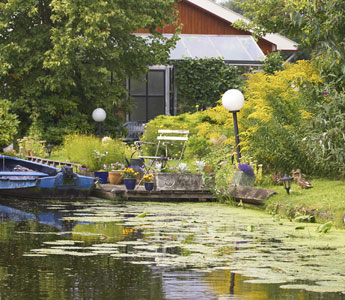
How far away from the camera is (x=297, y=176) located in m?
15.6

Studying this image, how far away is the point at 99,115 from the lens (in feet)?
93.4

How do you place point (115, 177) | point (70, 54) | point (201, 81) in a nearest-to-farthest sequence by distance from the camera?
point (115, 177) < point (70, 54) < point (201, 81)

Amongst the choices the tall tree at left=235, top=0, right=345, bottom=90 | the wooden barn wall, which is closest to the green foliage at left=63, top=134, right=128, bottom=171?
the tall tree at left=235, top=0, right=345, bottom=90

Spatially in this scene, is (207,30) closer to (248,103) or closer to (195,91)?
(195,91)

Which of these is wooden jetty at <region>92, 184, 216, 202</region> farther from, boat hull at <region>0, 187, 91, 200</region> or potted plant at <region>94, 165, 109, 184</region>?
potted plant at <region>94, 165, 109, 184</region>

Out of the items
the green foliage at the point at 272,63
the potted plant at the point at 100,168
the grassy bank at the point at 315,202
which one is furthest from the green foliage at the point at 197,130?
the green foliage at the point at 272,63

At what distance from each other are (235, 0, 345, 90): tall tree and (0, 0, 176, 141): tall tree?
715cm

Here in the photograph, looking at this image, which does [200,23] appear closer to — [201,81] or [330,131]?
[201,81]

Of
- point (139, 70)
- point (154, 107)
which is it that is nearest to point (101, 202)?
point (139, 70)

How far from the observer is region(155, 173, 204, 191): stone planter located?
1720cm

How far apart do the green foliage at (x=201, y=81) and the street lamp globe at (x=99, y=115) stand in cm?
395

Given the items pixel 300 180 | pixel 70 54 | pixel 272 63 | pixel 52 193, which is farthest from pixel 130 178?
pixel 272 63

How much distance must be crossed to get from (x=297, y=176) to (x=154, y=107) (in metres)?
18.3

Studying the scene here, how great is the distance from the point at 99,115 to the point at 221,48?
24.3ft
